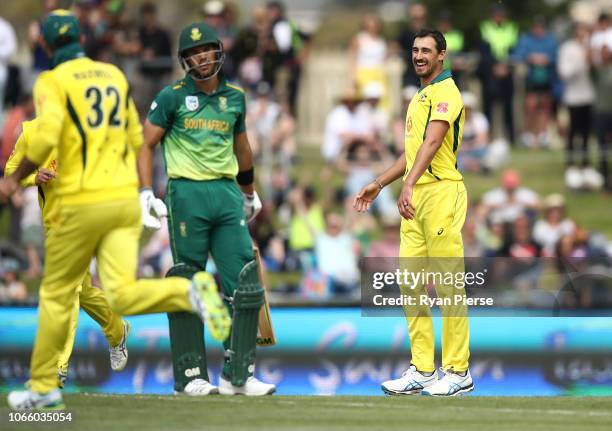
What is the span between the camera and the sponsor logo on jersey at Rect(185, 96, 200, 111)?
10.5 meters

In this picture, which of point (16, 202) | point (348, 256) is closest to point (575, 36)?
point (348, 256)

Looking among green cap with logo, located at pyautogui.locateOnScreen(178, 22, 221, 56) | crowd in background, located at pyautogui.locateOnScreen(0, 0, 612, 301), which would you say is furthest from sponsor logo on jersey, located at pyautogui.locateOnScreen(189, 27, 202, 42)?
crowd in background, located at pyautogui.locateOnScreen(0, 0, 612, 301)

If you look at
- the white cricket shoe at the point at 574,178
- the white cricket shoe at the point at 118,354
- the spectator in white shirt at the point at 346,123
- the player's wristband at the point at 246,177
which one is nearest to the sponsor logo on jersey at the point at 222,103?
the player's wristband at the point at 246,177

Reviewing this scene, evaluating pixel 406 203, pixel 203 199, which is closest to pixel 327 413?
pixel 406 203

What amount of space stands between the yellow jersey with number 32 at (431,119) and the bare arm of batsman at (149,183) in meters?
1.82

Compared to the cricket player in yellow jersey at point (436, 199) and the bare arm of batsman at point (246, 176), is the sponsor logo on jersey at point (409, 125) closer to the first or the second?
the cricket player in yellow jersey at point (436, 199)

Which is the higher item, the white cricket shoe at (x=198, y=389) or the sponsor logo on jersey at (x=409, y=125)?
the sponsor logo on jersey at (x=409, y=125)

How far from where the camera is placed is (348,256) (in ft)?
59.3

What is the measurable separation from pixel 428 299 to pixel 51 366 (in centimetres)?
298

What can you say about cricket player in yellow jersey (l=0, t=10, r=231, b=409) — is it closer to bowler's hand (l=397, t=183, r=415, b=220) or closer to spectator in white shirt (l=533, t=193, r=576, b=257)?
Answer: bowler's hand (l=397, t=183, r=415, b=220)

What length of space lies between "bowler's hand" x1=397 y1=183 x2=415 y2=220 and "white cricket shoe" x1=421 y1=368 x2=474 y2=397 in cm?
127

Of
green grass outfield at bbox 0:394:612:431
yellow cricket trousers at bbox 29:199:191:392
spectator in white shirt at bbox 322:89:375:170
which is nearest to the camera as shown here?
green grass outfield at bbox 0:394:612:431

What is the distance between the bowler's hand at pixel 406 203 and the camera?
10.4 metres

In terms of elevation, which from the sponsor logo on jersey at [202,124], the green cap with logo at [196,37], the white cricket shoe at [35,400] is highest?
the green cap with logo at [196,37]
